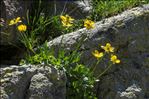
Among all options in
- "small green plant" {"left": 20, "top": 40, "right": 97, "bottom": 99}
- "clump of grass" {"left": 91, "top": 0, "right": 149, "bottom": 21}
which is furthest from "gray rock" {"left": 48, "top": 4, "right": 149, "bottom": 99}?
"clump of grass" {"left": 91, "top": 0, "right": 149, "bottom": 21}

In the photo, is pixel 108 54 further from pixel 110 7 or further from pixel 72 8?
pixel 72 8

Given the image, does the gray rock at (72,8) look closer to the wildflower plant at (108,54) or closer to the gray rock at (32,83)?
the wildflower plant at (108,54)

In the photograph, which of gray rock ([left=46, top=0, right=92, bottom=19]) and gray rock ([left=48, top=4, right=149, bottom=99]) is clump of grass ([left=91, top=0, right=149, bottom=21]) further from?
gray rock ([left=48, top=4, right=149, bottom=99])

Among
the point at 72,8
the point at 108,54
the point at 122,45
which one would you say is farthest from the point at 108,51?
the point at 72,8

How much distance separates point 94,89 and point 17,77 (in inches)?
39.3

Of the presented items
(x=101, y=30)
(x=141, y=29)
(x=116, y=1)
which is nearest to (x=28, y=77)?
(x=101, y=30)

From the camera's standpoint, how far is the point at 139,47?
18.1 ft

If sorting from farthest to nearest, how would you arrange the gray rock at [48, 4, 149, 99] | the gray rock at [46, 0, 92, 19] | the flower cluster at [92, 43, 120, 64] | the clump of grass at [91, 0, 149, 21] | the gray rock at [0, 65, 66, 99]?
the gray rock at [46, 0, 92, 19], the clump of grass at [91, 0, 149, 21], the gray rock at [48, 4, 149, 99], the flower cluster at [92, 43, 120, 64], the gray rock at [0, 65, 66, 99]

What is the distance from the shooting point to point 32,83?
4.77 meters

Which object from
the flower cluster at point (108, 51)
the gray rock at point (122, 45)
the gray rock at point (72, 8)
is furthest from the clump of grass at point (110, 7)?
the flower cluster at point (108, 51)

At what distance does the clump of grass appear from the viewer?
623cm

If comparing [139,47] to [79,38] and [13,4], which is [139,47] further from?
[13,4]

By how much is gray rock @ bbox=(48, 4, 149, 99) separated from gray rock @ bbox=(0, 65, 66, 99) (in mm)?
624

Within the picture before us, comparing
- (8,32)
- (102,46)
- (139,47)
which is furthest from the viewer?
(8,32)
